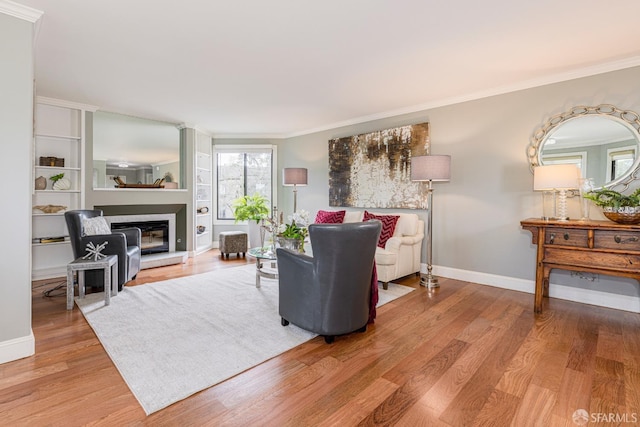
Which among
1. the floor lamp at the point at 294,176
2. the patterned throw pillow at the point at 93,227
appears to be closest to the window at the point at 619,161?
the floor lamp at the point at 294,176

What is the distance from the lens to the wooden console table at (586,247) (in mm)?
2615

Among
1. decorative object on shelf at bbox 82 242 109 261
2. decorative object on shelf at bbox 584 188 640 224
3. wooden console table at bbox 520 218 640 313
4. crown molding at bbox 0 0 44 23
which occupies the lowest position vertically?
decorative object on shelf at bbox 82 242 109 261

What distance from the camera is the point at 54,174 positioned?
443 centimetres

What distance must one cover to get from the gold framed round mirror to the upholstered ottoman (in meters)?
4.52

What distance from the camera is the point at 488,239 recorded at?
393 centimetres

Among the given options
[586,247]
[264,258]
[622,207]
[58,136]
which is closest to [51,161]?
[58,136]

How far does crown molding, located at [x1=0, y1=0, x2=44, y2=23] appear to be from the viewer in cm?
208

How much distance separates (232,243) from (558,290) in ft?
15.5

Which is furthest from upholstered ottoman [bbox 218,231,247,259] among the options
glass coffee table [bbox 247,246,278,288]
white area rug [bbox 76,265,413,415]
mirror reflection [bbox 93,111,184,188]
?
glass coffee table [bbox 247,246,278,288]

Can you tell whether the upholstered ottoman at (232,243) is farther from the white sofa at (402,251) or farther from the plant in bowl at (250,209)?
the white sofa at (402,251)

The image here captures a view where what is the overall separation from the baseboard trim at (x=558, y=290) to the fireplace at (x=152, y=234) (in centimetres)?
454

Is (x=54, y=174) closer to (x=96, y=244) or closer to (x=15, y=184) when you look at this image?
(x=96, y=244)

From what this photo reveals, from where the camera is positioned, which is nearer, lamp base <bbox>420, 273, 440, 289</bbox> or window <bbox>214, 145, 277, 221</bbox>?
lamp base <bbox>420, 273, 440, 289</bbox>

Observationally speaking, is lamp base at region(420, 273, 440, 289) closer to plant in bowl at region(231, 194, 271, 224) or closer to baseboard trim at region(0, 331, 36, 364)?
plant in bowl at region(231, 194, 271, 224)
